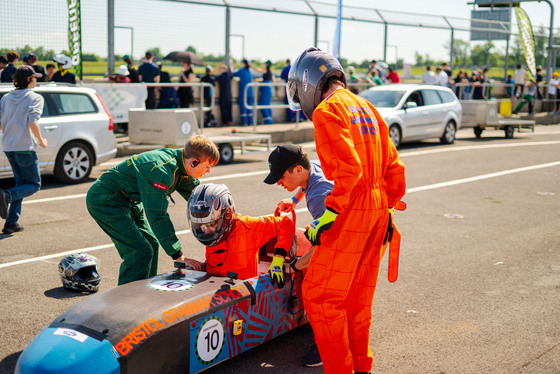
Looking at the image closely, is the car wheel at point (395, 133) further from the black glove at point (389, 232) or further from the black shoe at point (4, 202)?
the black glove at point (389, 232)

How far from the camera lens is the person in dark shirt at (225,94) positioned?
1890 cm

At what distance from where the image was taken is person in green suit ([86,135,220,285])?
456 centimetres

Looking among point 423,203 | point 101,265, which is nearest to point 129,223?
point 101,265

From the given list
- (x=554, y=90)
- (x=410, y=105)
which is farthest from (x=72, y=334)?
(x=554, y=90)

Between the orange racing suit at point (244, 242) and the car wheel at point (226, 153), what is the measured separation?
368 inches

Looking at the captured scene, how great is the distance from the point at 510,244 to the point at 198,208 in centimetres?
474

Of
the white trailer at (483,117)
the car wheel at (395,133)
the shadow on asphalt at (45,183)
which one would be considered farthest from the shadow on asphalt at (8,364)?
the white trailer at (483,117)

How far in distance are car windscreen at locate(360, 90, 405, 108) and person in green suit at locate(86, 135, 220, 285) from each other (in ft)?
41.6

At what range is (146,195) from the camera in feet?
15.0

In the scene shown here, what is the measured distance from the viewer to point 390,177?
3.90 m

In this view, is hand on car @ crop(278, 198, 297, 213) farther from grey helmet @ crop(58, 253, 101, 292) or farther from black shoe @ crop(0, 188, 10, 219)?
black shoe @ crop(0, 188, 10, 219)

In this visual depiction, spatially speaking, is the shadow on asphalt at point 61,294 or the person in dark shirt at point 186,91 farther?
the person in dark shirt at point 186,91

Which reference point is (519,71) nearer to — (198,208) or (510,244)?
(510,244)

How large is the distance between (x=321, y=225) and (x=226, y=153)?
1038cm
